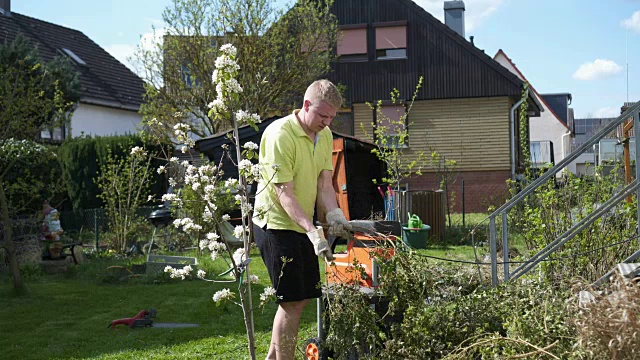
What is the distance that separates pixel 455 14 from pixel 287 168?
29036 millimetres

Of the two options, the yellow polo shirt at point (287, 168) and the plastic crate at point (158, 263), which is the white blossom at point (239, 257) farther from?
the plastic crate at point (158, 263)

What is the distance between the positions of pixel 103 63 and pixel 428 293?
2694cm

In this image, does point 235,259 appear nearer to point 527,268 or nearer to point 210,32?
point 527,268

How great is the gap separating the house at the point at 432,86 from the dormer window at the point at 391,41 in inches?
1.3

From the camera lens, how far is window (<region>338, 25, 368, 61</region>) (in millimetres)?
26094

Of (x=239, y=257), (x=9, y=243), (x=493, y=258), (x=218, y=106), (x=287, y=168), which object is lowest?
(x=9, y=243)

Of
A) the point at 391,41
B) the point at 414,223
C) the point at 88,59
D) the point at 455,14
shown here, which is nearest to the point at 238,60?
the point at 414,223

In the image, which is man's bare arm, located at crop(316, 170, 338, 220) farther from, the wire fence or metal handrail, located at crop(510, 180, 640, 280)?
the wire fence

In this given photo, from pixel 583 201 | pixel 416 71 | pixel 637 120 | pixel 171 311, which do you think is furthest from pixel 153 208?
pixel 416 71

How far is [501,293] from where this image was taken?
4707mm

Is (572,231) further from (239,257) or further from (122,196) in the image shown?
(122,196)

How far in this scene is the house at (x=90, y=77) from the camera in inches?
1001

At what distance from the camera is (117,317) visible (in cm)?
842

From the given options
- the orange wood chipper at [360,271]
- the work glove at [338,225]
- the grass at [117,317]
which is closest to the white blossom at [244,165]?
the orange wood chipper at [360,271]
